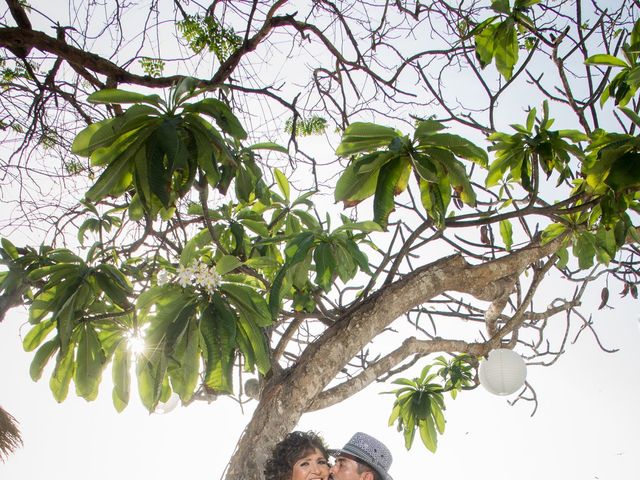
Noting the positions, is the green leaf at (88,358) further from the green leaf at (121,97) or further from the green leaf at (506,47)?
the green leaf at (506,47)

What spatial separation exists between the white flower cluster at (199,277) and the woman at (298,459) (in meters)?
0.43

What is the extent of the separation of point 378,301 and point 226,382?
508 mm

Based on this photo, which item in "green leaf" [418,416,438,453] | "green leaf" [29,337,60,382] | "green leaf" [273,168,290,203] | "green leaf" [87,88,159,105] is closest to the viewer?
"green leaf" [87,88,159,105]

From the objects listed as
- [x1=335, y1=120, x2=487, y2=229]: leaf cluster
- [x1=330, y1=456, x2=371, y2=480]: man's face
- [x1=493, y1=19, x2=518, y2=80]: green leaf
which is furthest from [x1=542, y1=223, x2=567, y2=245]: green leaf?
[x1=330, y1=456, x2=371, y2=480]: man's face

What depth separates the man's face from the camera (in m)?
1.88

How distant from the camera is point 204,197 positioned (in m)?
1.46

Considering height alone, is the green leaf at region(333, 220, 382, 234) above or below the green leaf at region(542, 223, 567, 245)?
below

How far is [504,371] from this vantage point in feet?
7.10

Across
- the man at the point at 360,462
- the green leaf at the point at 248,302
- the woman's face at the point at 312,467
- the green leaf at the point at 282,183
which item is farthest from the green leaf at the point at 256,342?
the green leaf at the point at 282,183

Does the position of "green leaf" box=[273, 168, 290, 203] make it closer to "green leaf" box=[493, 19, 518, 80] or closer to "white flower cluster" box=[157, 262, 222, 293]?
"white flower cluster" box=[157, 262, 222, 293]

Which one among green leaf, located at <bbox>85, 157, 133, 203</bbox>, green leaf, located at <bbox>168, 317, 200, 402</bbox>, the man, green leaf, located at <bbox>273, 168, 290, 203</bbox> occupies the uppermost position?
green leaf, located at <bbox>273, 168, 290, 203</bbox>

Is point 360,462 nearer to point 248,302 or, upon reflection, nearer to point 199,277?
point 248,302

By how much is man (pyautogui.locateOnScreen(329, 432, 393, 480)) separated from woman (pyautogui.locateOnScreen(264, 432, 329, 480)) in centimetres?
16

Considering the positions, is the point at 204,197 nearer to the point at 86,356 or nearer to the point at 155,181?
the point at 155,181
